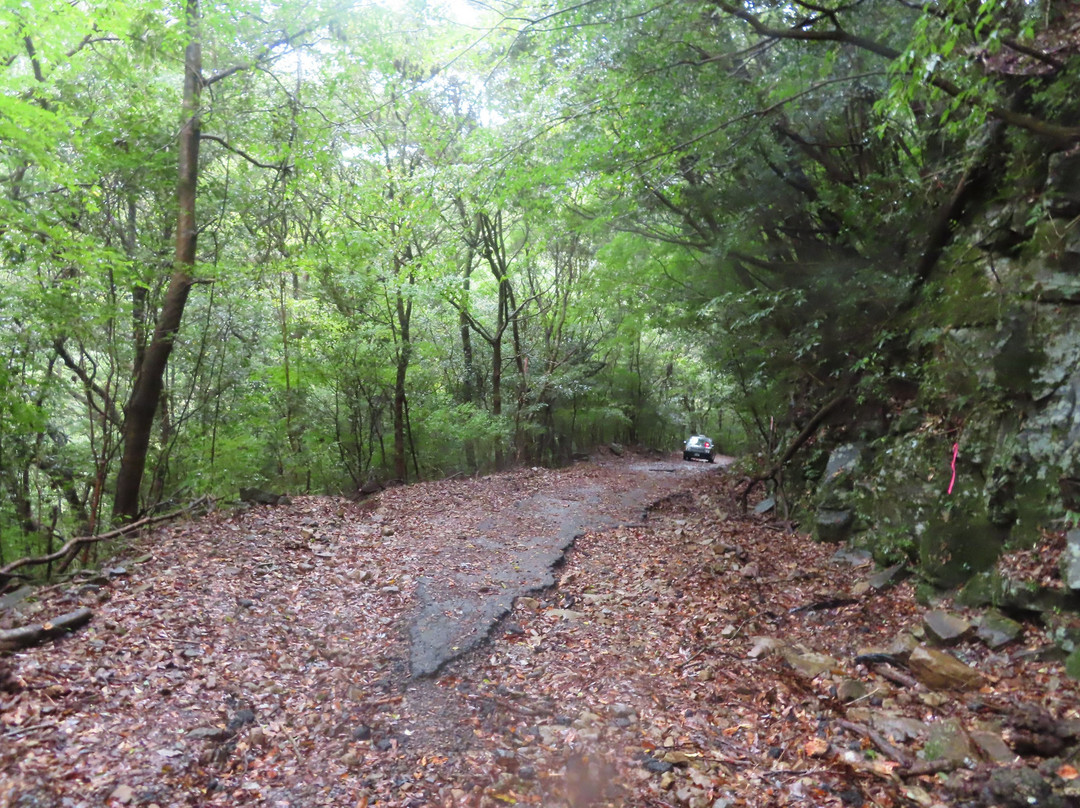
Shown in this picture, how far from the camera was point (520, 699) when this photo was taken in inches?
181

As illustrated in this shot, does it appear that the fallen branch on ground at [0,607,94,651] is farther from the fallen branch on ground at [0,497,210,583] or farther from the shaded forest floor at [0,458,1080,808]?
the fallen branch on ground at [0,497,210,583]

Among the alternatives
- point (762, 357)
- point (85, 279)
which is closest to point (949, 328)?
point (762, 357)

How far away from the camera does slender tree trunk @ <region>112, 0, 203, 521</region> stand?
8242 mm

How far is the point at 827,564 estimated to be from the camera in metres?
6.95

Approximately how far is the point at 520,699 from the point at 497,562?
10.0 feet

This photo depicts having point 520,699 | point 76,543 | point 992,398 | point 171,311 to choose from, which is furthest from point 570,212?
point 520,699

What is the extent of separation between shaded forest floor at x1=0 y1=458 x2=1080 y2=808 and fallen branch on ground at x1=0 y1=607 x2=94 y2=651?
0.41 ft

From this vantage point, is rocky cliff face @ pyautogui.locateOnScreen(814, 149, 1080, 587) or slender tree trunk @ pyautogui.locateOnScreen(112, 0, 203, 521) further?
slender tree trunk @ pyautogui.locateOnScreen(112, 0, 203, 521)

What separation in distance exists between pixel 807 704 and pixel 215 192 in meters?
10.4

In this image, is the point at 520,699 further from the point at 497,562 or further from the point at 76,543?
the point at 76,543

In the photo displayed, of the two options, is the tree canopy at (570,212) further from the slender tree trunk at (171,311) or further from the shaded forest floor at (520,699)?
the shaded forest floor at (520,699)

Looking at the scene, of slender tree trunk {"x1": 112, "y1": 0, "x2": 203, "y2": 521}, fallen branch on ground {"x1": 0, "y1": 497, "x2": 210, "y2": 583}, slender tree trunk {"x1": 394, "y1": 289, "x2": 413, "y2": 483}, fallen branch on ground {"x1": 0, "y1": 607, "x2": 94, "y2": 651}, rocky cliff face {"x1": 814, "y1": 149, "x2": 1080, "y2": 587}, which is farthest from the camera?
slender tree trunk {"x1": 394, "y1": 289, "x2": 413, "y2": 483}

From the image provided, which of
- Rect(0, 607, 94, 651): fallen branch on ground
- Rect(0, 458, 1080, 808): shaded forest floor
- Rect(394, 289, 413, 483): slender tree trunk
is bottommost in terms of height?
Rect(0, 458, 1080, 808): shaded forest floor

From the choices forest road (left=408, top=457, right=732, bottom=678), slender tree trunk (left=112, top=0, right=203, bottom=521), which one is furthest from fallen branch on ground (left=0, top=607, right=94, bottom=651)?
slender tree trunk (left=112, top=0, right=203, bottom=521)
